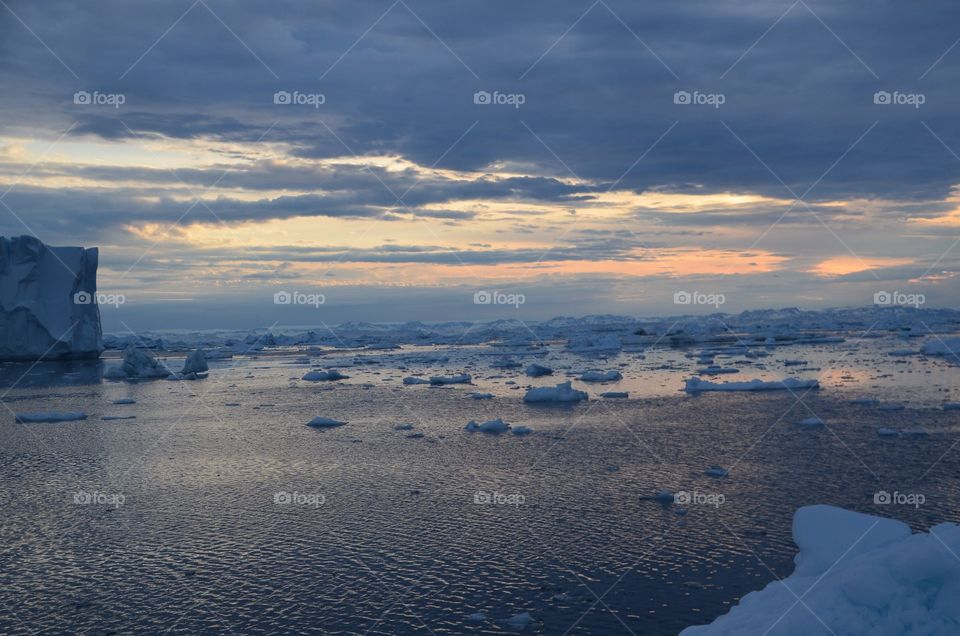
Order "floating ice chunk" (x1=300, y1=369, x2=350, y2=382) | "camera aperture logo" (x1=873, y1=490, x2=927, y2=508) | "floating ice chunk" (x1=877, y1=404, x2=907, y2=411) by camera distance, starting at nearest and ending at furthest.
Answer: "camera aperture logo" (x1=873, y1=490, x2=927, y2=508) → "floating ice chunk" (x1=877, y1=404, x2=907, y2=411) → "floating ice chunk" (x1=300, y1=369, x2=350, y2=382)

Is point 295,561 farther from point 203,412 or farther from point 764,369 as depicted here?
point 764,369

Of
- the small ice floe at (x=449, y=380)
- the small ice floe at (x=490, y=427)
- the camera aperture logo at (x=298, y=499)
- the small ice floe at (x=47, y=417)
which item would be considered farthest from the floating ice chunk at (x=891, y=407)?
the small ice floe at (x=47, y=417)

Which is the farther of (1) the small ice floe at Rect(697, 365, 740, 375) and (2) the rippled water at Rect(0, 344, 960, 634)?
(1) the small ice floe at Rect(697, 365, 740, 375)

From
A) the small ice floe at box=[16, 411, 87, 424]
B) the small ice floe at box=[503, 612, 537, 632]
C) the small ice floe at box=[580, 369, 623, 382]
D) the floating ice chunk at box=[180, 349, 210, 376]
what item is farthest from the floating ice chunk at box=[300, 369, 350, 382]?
the small ice floe at box=[503, 612, 537, 632]

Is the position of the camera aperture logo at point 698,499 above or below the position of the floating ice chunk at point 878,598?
below

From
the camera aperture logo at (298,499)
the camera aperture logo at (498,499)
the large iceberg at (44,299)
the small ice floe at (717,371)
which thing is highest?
the large iceberg at (44,299)

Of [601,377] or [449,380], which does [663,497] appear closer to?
[601,377]

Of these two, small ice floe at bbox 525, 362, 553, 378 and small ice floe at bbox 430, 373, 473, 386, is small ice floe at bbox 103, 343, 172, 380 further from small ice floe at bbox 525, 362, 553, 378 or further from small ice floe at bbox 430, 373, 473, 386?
small ice floe at bbox 525, 362, 553, 378

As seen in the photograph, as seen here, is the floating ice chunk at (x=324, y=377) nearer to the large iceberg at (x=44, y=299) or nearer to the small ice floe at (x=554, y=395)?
the small ice floe at (x=554, y=395)
